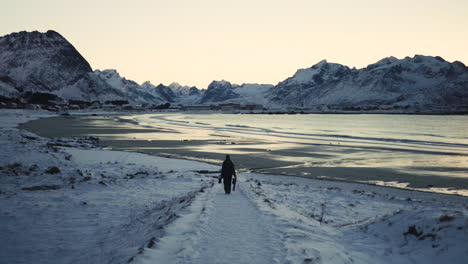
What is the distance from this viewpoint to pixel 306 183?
1934 cm

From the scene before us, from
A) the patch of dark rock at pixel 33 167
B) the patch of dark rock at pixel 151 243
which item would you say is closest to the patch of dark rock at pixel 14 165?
the patch of dark rock at pixel 33 167

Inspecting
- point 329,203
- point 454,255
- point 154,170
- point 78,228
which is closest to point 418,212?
point 454,255

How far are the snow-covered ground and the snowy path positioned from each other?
0.07ft

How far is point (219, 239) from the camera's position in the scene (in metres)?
8.44

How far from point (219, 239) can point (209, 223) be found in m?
1.32

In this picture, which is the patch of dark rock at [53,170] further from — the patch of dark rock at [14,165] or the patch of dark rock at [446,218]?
the patch of dark rock at [446,218]

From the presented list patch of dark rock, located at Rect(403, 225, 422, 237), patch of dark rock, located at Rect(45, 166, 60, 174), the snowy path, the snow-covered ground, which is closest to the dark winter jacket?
the snow-covered ground

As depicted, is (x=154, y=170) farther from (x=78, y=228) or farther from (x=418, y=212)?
(x=418, y=212)

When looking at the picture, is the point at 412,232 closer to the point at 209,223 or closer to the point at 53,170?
the point at 209,223

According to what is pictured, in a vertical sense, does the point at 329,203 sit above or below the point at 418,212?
below

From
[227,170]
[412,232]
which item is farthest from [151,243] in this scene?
[227,170]

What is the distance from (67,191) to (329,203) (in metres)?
10.1

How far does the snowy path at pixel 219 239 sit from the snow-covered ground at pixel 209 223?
2 centimetres

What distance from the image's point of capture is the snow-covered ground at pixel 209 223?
7809 mm
